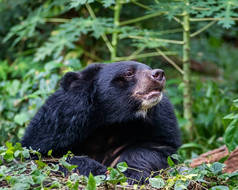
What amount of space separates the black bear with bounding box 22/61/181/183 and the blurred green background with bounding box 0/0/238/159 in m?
0.89

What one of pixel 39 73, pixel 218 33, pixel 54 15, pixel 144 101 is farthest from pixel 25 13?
pixel 144 101

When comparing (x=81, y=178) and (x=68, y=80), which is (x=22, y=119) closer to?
(x=68, y=80)

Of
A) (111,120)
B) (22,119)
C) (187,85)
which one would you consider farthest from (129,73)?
(187,85)

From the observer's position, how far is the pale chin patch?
11.9 feet

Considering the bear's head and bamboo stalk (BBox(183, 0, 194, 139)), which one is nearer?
the bear's head

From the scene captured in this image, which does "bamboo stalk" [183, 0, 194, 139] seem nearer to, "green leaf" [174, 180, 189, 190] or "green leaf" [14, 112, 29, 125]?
"green leaf" [14, 112, 29, 125]

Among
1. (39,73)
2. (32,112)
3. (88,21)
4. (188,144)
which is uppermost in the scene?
(88,21)

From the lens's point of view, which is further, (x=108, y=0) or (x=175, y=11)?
(x=175, y=11)

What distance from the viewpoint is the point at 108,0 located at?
13.9 feet

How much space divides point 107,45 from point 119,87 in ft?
8.84

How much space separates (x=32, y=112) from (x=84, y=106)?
1.82 m

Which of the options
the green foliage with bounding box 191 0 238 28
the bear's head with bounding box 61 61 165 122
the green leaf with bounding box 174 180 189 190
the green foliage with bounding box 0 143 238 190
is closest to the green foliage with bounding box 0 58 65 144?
the bear's head with bounding box 61 61 165 122

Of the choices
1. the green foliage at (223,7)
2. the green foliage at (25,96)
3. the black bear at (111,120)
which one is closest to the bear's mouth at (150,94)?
the black bear at (111,120)

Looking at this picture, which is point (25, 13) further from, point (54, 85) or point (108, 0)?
point (108, 0)
